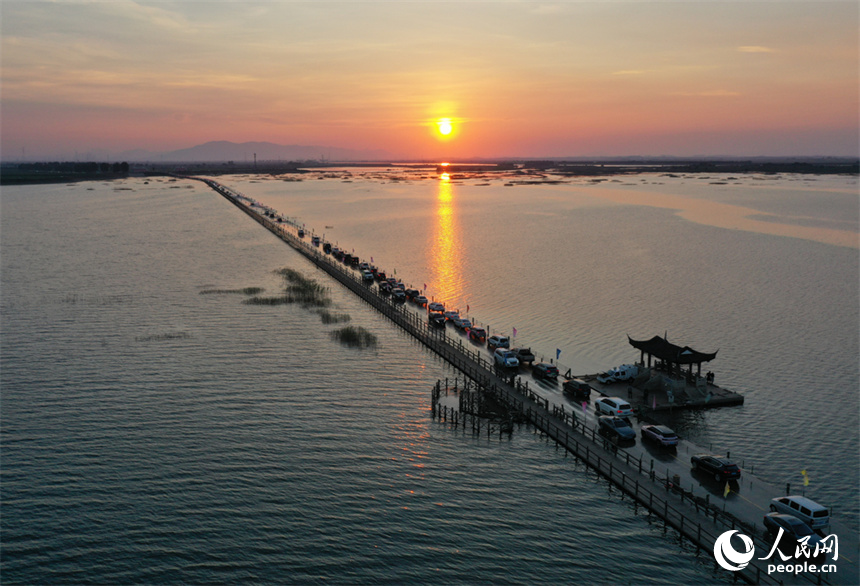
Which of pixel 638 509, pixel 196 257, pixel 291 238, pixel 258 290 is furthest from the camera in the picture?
pixel 291 238

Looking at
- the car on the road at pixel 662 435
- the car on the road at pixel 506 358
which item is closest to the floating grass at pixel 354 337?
the car on the road at pixel 506 358

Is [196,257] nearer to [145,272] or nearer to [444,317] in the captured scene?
[145,272]

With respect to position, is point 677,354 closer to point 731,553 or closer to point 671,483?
point 671,483

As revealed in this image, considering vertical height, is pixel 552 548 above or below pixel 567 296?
below

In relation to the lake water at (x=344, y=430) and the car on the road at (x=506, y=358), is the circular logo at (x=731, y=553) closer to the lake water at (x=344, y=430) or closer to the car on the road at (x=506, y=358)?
the lake water at (x=344, y=430)

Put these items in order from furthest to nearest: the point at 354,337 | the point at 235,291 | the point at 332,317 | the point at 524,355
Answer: the point at 235,291, the point at 332,317, the point at 354,337, the point at 524,355

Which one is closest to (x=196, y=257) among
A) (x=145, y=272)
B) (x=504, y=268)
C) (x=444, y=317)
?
(x=145, y=272)

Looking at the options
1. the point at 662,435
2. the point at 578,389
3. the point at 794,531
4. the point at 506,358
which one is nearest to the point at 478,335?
the point at 506,358
